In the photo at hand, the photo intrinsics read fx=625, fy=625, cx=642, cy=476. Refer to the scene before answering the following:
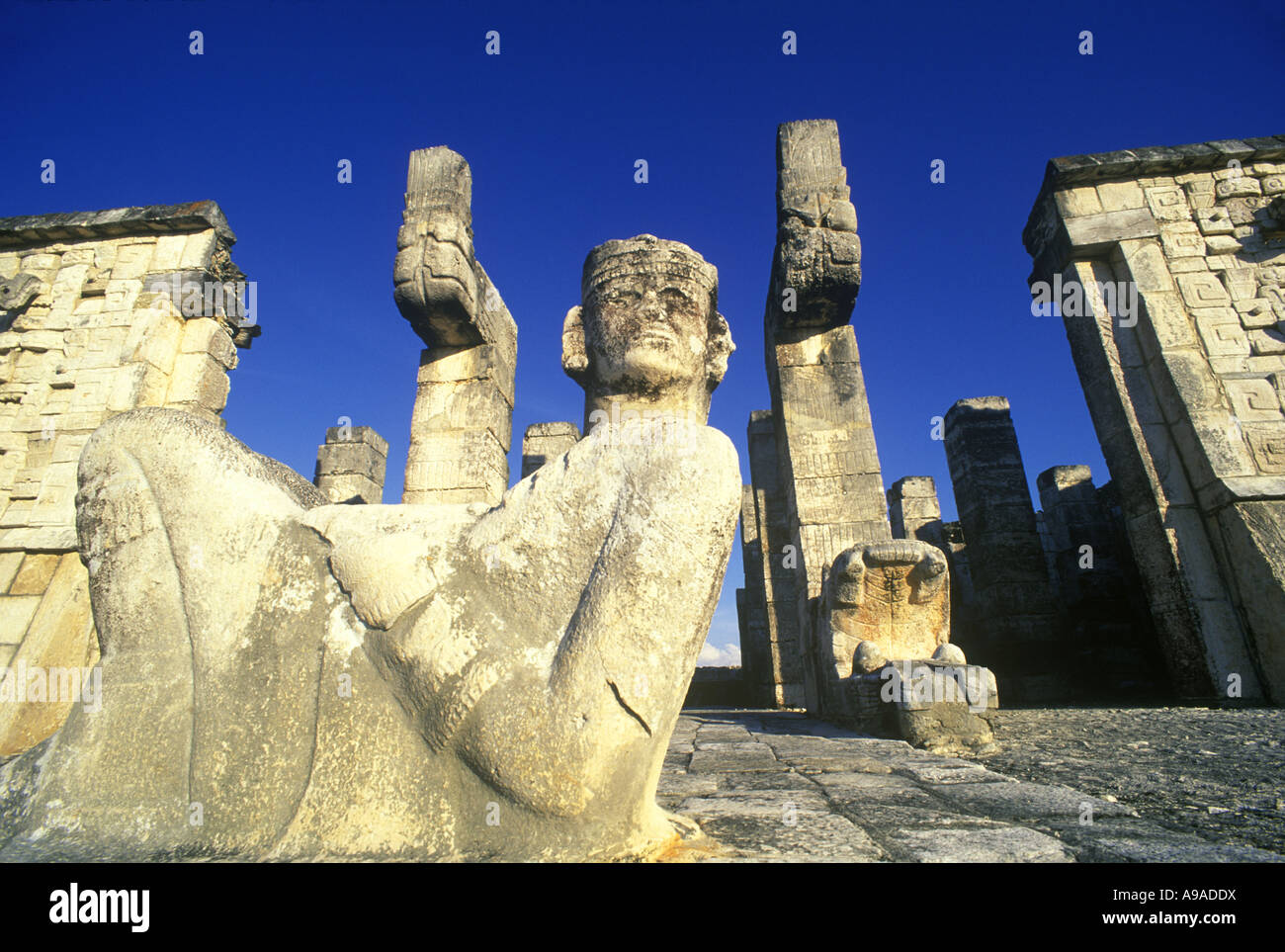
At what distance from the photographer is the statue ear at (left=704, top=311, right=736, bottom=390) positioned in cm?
234

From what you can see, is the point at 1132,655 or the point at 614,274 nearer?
the point at 614,274

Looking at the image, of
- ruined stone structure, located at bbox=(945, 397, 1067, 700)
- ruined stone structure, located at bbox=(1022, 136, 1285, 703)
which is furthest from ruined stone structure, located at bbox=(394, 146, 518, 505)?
ruined stone structure, located at bbox=(945, 397, 1067, 700)

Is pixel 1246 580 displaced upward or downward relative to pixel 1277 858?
upward

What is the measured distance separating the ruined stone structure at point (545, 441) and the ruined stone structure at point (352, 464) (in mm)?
2800

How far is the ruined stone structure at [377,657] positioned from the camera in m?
1.43

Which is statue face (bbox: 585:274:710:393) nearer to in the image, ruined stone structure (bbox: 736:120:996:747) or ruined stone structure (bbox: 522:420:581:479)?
ruined stone structure (bbox: 736:120:996:747)

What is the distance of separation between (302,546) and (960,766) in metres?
2.75

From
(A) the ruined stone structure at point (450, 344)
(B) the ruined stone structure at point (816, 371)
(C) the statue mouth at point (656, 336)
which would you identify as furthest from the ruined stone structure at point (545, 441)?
(C) the statue mouth at point (656, 336)

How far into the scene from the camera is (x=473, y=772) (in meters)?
1.46

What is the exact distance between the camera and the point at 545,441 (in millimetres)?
11062

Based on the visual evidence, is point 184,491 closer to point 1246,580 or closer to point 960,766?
point 960,766

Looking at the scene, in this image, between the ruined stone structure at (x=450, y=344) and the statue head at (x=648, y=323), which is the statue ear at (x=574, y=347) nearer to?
the statue head at (x=648, y=323)

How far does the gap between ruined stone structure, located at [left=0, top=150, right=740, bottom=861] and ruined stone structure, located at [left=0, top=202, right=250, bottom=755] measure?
4.85 metres
